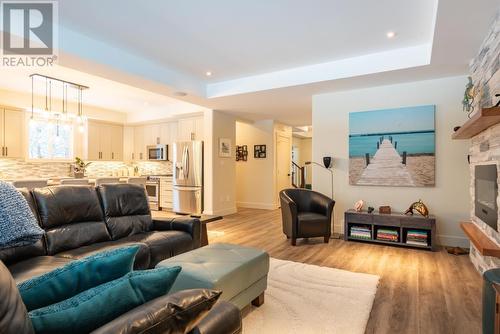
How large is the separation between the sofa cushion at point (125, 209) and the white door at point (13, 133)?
4074 mm

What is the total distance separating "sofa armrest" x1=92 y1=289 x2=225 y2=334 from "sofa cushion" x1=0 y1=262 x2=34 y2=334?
0.52 feet

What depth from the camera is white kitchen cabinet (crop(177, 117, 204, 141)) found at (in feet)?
23.0

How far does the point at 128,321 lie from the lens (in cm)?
76

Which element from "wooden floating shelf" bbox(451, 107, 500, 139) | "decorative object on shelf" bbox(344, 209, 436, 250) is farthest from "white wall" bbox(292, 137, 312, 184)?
"wooden floating shelf" bbox(451, 107, 500, 139)

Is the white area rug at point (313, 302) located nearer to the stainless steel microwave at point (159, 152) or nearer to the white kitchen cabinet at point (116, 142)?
the stainless steel microwave at point (159, 152)

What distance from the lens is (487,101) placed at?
279cm

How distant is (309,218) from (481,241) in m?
2.00

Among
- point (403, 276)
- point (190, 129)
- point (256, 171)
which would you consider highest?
point (190, 129)

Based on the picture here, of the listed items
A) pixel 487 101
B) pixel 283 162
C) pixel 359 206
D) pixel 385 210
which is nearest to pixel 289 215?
pixel 359 206

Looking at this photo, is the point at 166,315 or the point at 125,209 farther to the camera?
the point at 125,209

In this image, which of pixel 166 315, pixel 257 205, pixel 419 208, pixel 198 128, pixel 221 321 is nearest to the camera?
pixel 166 315

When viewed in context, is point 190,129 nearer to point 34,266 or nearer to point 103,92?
point 103,92

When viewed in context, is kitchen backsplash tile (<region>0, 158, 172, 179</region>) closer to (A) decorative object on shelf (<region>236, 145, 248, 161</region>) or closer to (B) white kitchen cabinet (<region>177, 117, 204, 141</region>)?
(B) white kitchen cabinet (<region>177, 117, 204, 141</region>)

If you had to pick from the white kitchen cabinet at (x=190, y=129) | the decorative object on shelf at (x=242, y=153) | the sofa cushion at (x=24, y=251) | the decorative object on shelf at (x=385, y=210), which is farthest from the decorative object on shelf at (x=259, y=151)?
the sofa cushion at (x=24, y=251)
